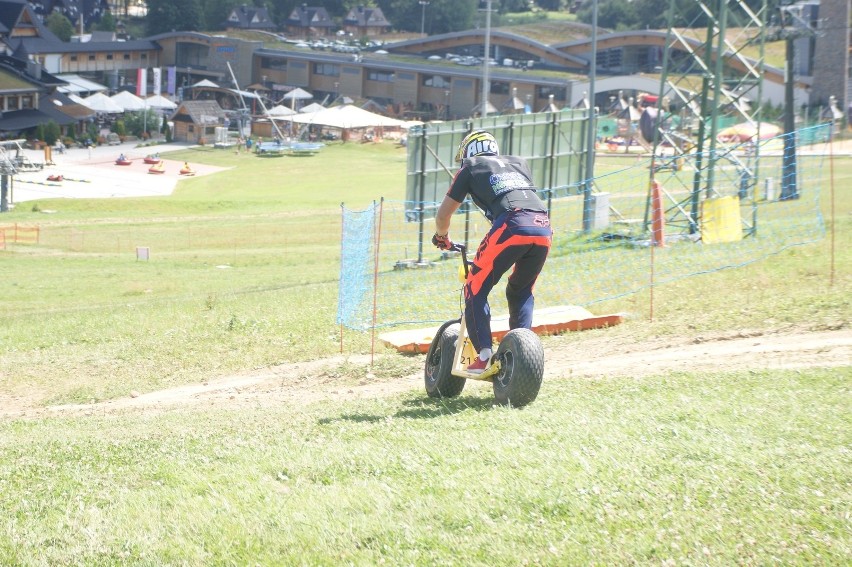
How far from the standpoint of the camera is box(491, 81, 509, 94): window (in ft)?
305

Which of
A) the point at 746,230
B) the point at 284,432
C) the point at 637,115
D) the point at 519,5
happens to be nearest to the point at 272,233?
the point at 746,230

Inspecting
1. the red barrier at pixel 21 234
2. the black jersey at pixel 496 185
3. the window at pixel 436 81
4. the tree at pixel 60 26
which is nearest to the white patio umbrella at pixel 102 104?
the window at pixel 436 81

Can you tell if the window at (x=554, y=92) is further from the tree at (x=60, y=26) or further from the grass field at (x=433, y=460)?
the grass field at (x=433, y=460)

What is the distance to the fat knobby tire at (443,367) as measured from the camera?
9.58 meters

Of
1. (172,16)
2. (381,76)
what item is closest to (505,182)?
(381,76)

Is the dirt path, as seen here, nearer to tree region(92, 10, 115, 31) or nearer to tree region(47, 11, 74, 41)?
tree region(47, 11, 74, 41)

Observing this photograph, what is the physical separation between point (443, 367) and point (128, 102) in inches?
3097

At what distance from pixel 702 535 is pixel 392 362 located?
7.40 meters

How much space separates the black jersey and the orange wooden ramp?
428 cm

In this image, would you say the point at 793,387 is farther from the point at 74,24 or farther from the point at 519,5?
the point at 519,5

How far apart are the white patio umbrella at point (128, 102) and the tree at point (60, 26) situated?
35.5 m

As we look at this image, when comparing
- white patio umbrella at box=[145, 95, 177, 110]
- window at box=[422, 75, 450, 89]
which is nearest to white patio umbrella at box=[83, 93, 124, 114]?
white patio umbrella at box=[145, 95, 177, 110]

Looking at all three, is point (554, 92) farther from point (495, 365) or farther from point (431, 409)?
point (495, 365)

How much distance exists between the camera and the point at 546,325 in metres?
13.7
